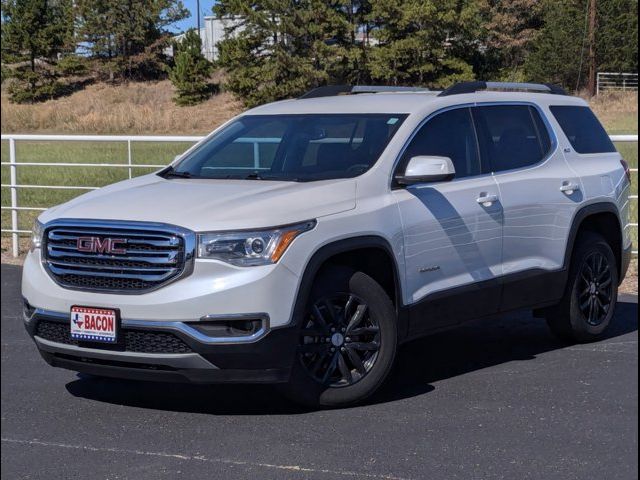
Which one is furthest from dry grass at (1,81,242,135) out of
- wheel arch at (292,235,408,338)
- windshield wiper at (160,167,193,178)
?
wheel arch at (292,235,408,338)

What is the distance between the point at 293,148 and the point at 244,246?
4.97ft

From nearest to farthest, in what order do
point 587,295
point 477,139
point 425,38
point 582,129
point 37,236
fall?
point 37,236 → point 477,139 → point 587,295 → point 582,129 → point 425,38

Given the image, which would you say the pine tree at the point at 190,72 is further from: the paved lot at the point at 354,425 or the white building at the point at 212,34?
the paved lot at the point at 354,425

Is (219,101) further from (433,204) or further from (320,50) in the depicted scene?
(433,204)

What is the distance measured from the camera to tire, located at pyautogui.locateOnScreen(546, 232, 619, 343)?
798 centimetres

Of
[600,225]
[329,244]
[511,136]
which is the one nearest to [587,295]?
[600,225]

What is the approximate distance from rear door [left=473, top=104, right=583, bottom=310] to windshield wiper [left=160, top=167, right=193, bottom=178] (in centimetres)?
187

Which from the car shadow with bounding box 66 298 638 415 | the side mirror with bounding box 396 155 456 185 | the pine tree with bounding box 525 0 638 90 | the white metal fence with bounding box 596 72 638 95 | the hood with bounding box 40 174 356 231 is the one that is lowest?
the car shadow with bounding box 66 298 638 415

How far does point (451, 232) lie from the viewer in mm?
6898

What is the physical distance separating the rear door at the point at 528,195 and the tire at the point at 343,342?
1.23 metres

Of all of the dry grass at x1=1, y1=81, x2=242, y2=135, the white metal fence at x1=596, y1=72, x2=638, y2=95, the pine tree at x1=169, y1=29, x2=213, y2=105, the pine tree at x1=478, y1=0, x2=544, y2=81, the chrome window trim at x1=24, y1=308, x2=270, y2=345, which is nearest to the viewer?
the chrome window trim at x1=24, y1=308, x2=270, y2=345

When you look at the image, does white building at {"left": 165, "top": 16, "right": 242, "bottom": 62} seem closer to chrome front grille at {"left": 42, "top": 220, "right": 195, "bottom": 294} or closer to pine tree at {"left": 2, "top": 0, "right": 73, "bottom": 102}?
pine tree at {"left": 2, "top": 0, "right": 73, "bottom": 102}

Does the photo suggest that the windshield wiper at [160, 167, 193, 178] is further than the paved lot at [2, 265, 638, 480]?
Yes

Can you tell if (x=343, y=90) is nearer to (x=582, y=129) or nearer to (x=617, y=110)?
(x=582, y=129)
